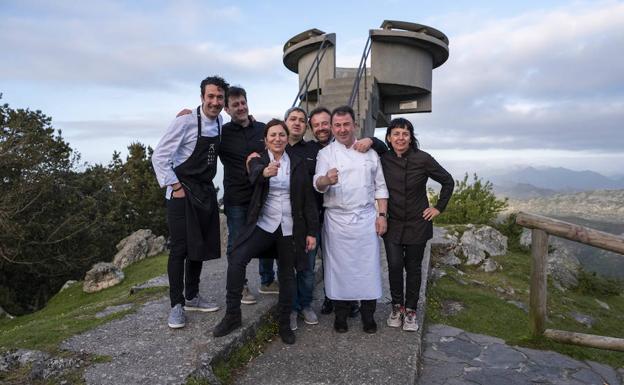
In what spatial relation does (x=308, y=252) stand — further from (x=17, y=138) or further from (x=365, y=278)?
(x=17, y=138)

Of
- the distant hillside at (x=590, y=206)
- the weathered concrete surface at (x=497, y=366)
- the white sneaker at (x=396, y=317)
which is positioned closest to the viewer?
the weathered concrete surface at (x=497, y=366)

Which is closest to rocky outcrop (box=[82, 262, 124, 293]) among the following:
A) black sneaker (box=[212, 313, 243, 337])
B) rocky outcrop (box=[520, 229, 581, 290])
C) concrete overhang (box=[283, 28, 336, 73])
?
black sneaker (box=[212, 313, 243, 337])

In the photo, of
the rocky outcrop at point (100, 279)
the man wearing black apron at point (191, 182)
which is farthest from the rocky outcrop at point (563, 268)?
the rocky outcrop at point (100, 279)

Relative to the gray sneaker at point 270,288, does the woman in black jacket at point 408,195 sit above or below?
above

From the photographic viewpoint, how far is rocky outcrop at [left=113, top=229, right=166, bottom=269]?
35.1 ft

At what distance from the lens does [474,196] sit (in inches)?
511

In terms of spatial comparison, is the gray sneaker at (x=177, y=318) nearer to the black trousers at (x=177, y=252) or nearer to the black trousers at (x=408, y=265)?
the black trousers at (x=177, y=252)

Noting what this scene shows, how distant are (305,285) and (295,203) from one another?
0.95 m

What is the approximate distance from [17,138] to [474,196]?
13.9 metres

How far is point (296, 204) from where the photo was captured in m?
3.65

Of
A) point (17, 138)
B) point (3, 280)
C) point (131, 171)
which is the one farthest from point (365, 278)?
point (131, 171)

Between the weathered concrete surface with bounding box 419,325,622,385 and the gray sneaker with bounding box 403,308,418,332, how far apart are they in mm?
275

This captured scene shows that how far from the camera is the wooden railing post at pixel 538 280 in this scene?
Answer: 4270mm

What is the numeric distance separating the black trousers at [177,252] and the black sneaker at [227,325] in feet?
1.65
